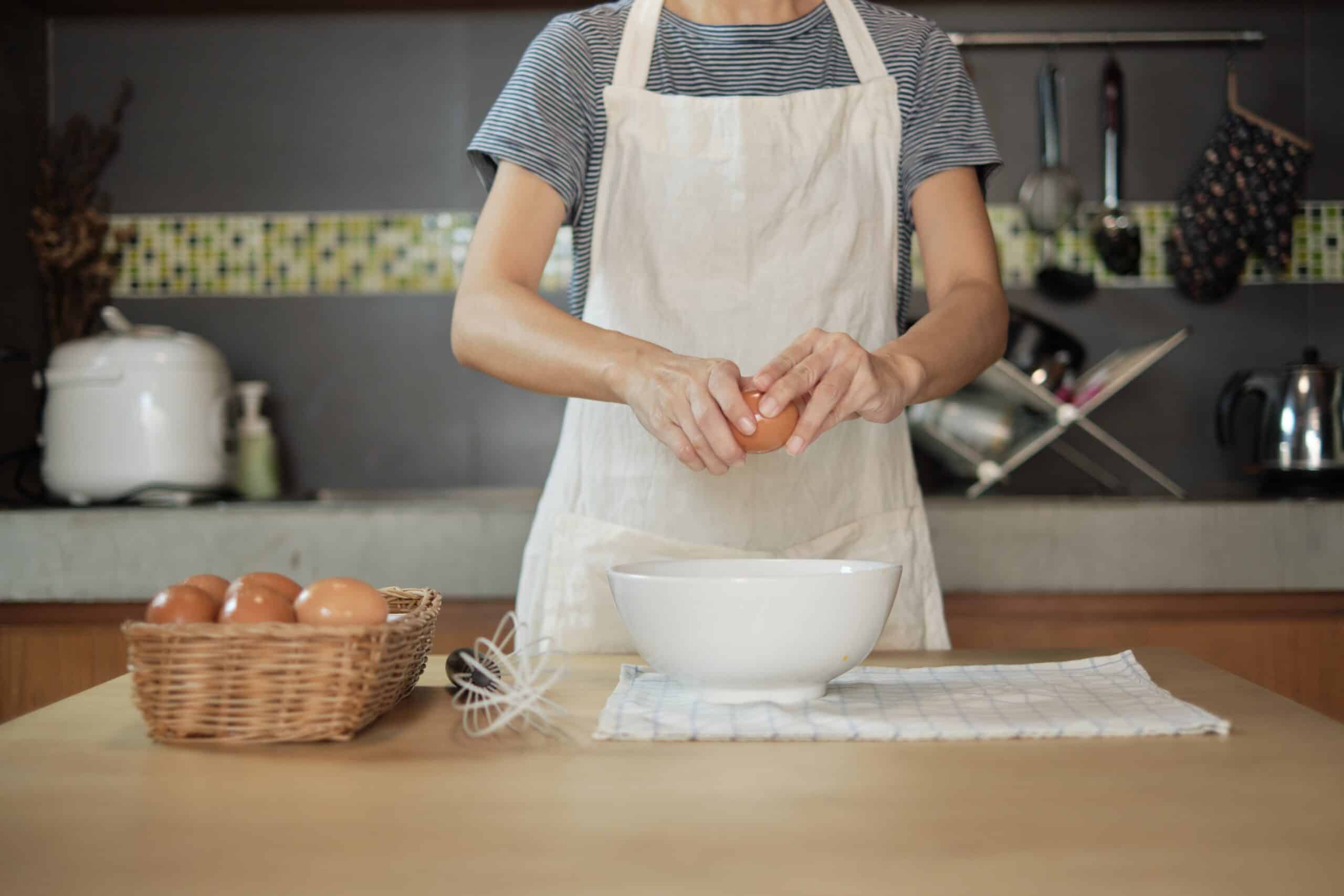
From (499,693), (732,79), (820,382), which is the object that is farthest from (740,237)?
(499,693)

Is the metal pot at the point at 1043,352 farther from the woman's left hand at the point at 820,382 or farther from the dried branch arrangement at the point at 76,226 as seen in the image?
the dried branch arrangement at the point at 76,226

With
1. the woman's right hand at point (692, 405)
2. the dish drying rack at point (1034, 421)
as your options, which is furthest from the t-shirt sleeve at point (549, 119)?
the dish drying rack at point (1034, 421)

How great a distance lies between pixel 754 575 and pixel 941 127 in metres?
0.58

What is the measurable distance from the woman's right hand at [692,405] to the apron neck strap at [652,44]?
16.4 inches

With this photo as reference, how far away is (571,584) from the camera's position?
113cm

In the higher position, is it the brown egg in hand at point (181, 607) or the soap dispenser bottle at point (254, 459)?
the brown egg in hand at point (181, 607)

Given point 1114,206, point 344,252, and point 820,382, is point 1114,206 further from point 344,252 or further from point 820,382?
point 820,382

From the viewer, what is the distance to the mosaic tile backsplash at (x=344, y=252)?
218 centimetres

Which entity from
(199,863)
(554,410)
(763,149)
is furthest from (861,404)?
(554,410)

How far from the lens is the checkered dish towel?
632 mm

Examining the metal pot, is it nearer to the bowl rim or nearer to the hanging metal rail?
the hanging metal rail

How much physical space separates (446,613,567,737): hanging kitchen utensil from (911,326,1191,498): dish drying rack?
1.23 meters

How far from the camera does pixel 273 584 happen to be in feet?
2.27

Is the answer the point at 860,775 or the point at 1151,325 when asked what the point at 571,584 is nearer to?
the point at 860,775
